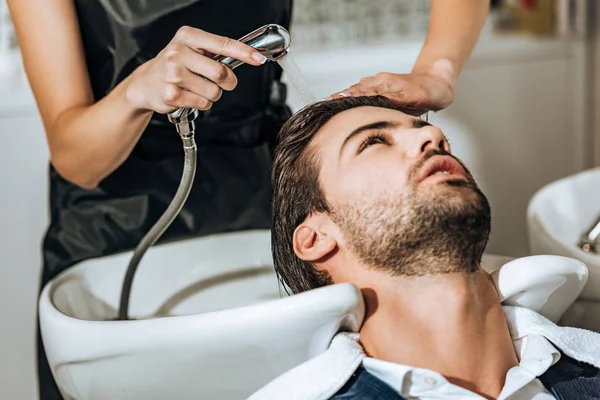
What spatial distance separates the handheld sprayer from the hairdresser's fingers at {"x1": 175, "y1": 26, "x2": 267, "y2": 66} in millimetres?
23

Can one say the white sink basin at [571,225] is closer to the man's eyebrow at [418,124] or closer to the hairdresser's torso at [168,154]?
the man's eyebrow at [418,124]

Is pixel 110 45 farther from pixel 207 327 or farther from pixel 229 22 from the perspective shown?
pixel 207 327

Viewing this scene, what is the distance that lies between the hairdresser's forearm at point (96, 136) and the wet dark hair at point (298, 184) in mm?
230

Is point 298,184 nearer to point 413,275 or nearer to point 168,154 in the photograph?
point 413,275

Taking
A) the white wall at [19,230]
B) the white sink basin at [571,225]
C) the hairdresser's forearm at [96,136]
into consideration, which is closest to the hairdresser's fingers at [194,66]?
the hairdresser's forearm at [96,136]

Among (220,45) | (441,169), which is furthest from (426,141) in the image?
(220,45)

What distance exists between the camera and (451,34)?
151 centimetres

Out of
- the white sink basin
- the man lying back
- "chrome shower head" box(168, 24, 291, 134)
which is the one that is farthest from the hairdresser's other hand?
the white sink basin

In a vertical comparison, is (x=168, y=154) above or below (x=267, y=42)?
below

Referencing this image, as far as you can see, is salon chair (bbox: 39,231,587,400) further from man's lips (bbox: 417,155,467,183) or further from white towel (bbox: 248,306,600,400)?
man's lips (bbox: 417,155,467,183)

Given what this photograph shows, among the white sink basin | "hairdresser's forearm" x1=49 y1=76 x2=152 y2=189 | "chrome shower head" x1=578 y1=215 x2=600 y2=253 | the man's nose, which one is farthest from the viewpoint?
"chrome shower head" x1=578 y1=215 x2=600 y2=253

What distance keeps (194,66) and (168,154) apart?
0.47 metres

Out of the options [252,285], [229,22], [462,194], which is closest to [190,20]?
[229,22]

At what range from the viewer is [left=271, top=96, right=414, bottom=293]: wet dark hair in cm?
117
